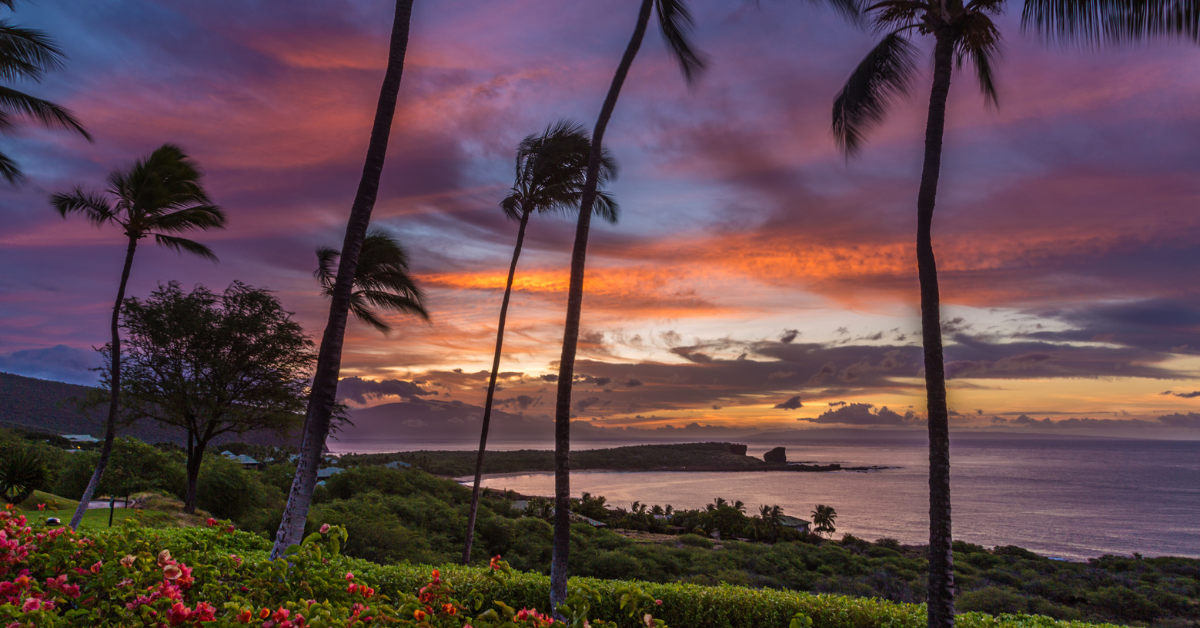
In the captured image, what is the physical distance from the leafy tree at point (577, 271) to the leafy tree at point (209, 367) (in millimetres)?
16076

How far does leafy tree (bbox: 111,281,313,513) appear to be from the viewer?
1877cm

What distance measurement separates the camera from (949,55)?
307 inches

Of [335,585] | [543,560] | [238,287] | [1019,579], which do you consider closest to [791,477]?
[1019,579]

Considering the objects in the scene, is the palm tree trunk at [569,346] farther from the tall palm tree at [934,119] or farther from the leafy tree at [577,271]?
the tall palm tree at [934,119]

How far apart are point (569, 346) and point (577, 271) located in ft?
3.77

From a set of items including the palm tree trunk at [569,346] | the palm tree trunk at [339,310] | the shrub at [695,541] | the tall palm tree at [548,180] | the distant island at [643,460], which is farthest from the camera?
the distant island at [643,460]

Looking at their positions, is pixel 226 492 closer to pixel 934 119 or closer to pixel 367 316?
pixel 367 316

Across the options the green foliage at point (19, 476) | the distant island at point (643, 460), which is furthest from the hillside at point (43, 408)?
the green foliage at point (19, 476)

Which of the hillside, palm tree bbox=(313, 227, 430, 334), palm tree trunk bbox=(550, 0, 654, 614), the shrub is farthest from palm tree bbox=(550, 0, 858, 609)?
the hillside

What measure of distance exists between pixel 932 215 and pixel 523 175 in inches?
381

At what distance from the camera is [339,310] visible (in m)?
6.84

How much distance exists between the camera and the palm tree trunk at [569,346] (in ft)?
25.2

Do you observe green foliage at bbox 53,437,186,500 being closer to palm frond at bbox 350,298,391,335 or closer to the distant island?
palm frond at bbox 350,298,391,335

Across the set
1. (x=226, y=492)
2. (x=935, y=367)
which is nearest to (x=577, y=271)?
(x=935, y=367)
